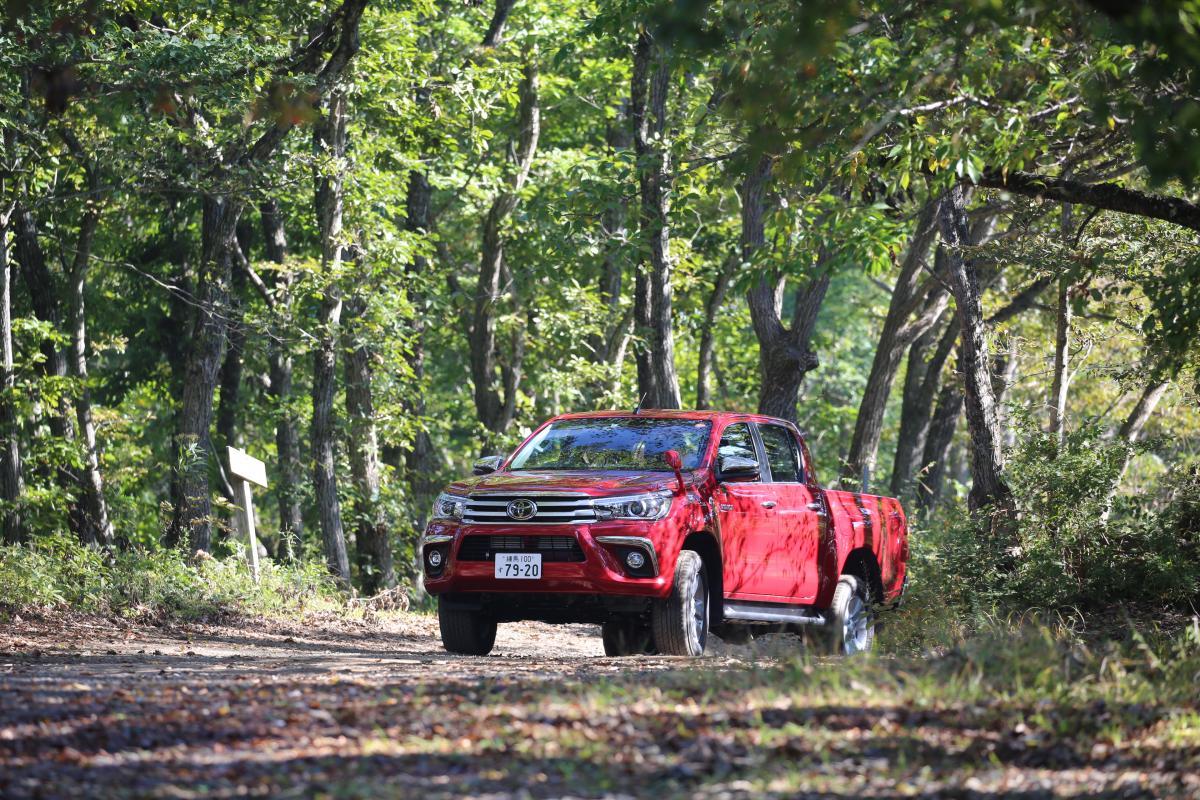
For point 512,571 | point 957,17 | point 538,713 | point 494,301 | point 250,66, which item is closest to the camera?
point 538,713

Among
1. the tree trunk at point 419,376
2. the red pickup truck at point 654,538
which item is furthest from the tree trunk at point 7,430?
the red pickup truck at point 654,538

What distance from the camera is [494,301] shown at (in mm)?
26953

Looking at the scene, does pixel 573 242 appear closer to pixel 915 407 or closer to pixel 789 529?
pixel 915 407

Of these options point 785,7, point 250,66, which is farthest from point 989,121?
point 250,66

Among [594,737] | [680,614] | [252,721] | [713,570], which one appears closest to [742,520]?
[713,570]

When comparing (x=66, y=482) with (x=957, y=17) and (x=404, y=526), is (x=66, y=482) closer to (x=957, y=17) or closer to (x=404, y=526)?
(x=404, y=526)

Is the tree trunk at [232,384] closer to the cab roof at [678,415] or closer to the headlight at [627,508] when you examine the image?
the cab roof at [678,415]

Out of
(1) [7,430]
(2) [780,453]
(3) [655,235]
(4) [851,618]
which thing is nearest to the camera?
(2) [780,453]

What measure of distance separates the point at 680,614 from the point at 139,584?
24.3 feet

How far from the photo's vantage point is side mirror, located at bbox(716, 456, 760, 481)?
1124cm

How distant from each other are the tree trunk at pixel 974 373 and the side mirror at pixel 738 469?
509cm

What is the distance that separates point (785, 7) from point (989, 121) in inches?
70.8

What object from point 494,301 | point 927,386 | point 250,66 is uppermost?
point 250,66

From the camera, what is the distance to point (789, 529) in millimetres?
12164
